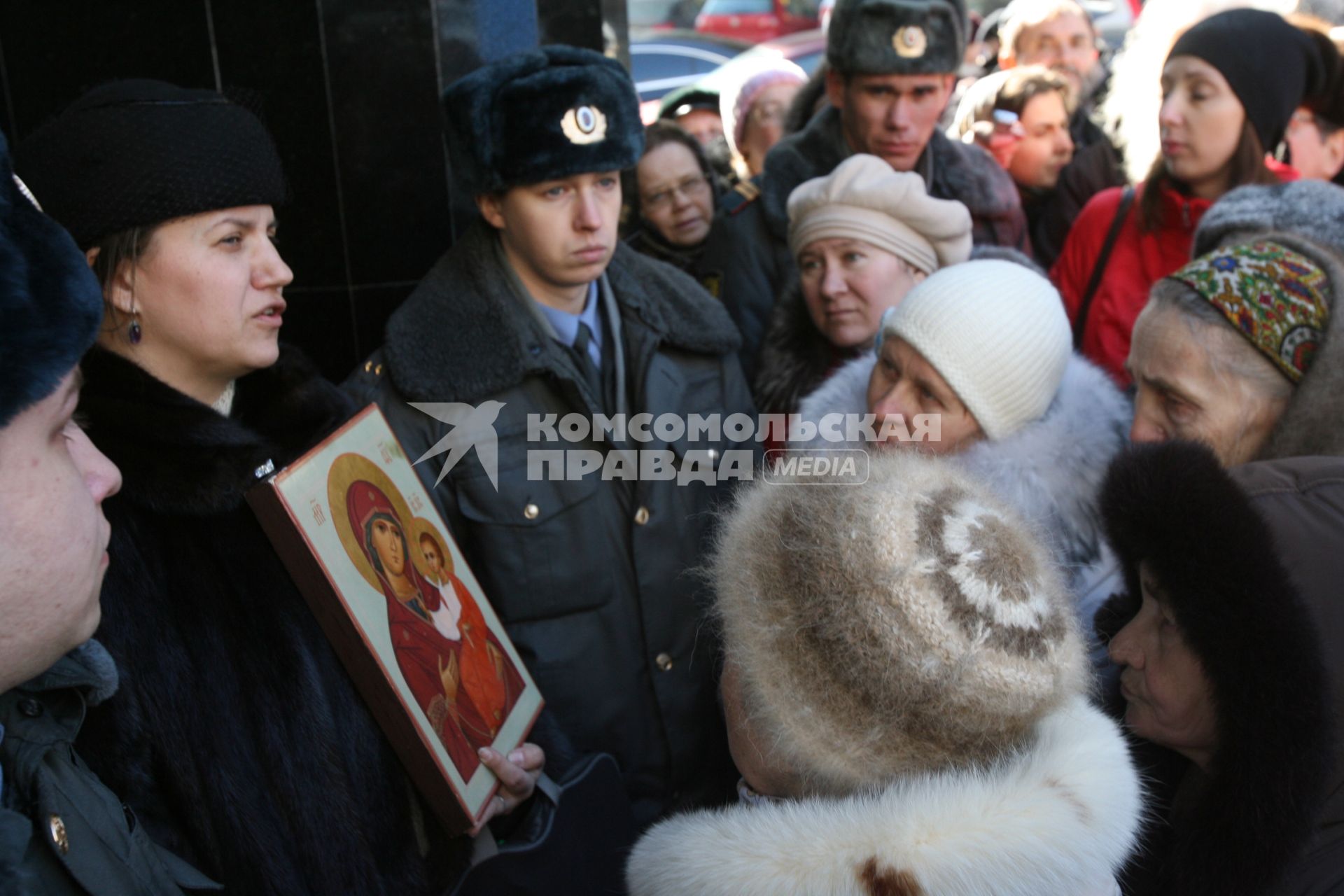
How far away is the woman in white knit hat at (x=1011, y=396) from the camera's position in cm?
206

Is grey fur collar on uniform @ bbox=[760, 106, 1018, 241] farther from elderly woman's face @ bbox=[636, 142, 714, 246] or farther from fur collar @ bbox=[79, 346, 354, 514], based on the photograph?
fur collar @ bbox=[79, 346, 354, 514]

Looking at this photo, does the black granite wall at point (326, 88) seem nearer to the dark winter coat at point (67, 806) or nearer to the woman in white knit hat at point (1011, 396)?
the woman in white knit hat at point (1011, 396)

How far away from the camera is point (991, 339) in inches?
86.8

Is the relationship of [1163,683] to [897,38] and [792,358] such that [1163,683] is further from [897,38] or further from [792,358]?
[897,38]

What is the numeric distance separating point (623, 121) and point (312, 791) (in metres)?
1.80

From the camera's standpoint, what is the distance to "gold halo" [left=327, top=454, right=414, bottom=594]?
1.70 m

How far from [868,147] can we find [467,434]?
2.02 meters

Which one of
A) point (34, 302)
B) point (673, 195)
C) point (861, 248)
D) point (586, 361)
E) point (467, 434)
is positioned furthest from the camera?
point (673, 195)

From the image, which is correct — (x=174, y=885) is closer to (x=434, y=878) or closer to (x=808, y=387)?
(x=434, y=878)

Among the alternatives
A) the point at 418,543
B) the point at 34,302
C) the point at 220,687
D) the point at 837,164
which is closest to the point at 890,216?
the point at 837,164

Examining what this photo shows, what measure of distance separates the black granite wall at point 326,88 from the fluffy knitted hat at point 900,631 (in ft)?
7.36

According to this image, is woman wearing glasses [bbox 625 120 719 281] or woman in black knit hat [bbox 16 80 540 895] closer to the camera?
woman in black knit hat [bbox 16 80 540 895]

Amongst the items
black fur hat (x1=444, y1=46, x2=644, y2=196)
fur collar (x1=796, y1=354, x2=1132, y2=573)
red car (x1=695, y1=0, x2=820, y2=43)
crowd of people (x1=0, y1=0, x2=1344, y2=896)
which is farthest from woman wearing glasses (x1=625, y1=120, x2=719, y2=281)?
red car (x1=695, y1=0, x2=820, y2=43)

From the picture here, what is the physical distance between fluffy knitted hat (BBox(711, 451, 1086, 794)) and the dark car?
979 cm
